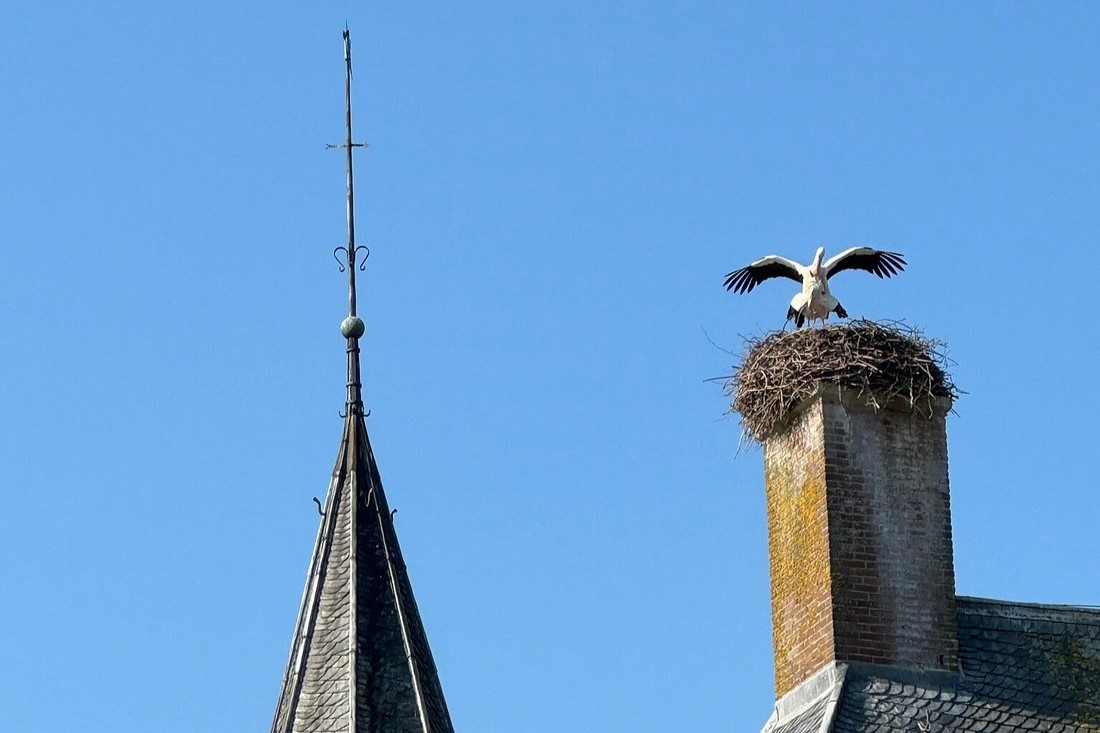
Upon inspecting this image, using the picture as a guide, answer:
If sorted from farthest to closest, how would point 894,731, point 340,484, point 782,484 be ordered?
point 340,484 → point 782,484 → point 894,731

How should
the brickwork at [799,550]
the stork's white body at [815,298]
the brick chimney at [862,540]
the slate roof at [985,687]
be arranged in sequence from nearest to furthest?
the slate roof at [985,687] < the brick chimney at [862,540] < the brickwork at [799,550] < the stork's white body at [815,298]

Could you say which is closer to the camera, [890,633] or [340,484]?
[890,633]

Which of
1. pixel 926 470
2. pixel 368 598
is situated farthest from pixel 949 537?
pixel 368 598

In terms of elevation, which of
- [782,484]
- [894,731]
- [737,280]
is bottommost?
[894,731]

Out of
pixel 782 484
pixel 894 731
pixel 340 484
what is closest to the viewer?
pixel 894 731

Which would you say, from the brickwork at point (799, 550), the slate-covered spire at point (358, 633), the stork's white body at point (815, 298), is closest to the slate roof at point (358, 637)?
the slate-covered spire at point (358, 633)

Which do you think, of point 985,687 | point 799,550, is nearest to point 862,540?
point 799,550

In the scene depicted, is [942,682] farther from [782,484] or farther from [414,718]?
[414,718]

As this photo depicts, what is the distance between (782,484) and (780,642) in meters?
1.43

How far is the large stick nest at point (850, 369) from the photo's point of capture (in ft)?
98.0

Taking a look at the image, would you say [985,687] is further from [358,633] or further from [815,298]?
[358,633]

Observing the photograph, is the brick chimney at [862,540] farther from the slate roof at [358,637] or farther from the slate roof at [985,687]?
the slate roof at [358,637]

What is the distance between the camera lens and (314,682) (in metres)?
31.4

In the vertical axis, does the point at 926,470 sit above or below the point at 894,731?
above
